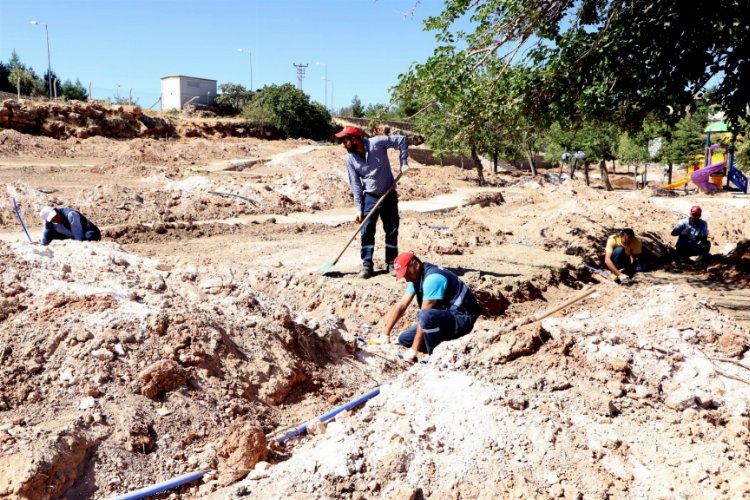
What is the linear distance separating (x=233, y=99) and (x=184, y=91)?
2.91 m

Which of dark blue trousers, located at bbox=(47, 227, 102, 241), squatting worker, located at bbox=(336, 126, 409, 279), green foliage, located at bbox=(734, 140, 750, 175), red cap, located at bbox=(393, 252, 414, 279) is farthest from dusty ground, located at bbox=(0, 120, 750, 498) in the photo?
green foliage, located at bbox=(734, 140, 750, 175)

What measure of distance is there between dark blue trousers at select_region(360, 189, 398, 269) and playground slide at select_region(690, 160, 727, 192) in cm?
1805

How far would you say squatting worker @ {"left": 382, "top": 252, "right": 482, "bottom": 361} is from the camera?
16.7 ft

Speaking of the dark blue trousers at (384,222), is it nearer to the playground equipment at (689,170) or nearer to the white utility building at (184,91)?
the playground equipment at (689,170)

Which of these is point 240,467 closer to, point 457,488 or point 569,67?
point 457,488

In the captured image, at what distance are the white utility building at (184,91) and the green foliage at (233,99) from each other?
713 mm

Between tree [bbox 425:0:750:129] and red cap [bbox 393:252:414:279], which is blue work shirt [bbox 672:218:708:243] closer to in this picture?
tree [bbox 425:0:750:129]

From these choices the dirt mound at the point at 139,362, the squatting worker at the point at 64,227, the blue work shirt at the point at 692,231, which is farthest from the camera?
the blue work shirt at the point at 692,231

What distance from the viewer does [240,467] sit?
3.63m

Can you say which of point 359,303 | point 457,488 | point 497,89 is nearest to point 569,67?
point 497,89

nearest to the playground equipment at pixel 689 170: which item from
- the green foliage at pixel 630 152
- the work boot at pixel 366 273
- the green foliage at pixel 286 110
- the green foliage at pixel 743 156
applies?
the green foliage at pixel 743 156

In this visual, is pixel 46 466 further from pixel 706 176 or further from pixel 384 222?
pixel 706 176

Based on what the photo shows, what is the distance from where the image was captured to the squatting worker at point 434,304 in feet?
16.7

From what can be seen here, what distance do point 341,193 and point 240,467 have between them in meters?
13.6
